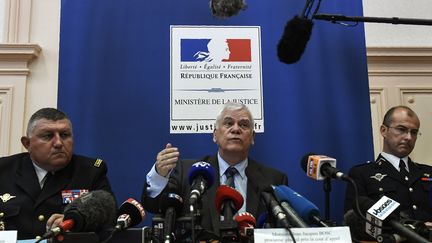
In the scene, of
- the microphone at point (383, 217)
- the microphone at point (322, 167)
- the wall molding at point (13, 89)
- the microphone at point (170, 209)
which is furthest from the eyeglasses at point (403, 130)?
the wall molding at point (13, 89)

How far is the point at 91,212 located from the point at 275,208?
25.3 inches

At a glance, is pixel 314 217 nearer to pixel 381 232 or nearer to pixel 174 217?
pixel 381 232

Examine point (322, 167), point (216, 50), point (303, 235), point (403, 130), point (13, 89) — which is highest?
point (216, 50)

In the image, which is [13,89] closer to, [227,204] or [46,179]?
[46,179]

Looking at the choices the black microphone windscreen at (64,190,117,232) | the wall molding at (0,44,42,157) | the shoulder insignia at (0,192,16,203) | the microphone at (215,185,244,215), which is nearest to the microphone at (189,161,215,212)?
the microphone at (215,185,244,215)

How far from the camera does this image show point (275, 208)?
1.46 meters

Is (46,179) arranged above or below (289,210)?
above

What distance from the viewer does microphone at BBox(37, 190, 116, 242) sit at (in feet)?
4.89

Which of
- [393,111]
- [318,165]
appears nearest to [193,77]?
[393,111]

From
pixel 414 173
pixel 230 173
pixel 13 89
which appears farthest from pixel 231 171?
pixel 13 89

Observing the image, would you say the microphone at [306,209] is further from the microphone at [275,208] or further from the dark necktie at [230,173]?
the dark necktie at [230,173]

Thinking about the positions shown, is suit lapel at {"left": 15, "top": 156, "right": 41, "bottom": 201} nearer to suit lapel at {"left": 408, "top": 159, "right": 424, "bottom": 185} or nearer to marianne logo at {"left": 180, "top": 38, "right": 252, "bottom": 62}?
marianne logo at {"left": 180, "top": 38, "right": 252, "bottom": 62}

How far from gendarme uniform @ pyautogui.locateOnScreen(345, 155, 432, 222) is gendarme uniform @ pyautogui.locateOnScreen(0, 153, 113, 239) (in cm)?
154

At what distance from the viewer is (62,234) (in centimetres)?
142
